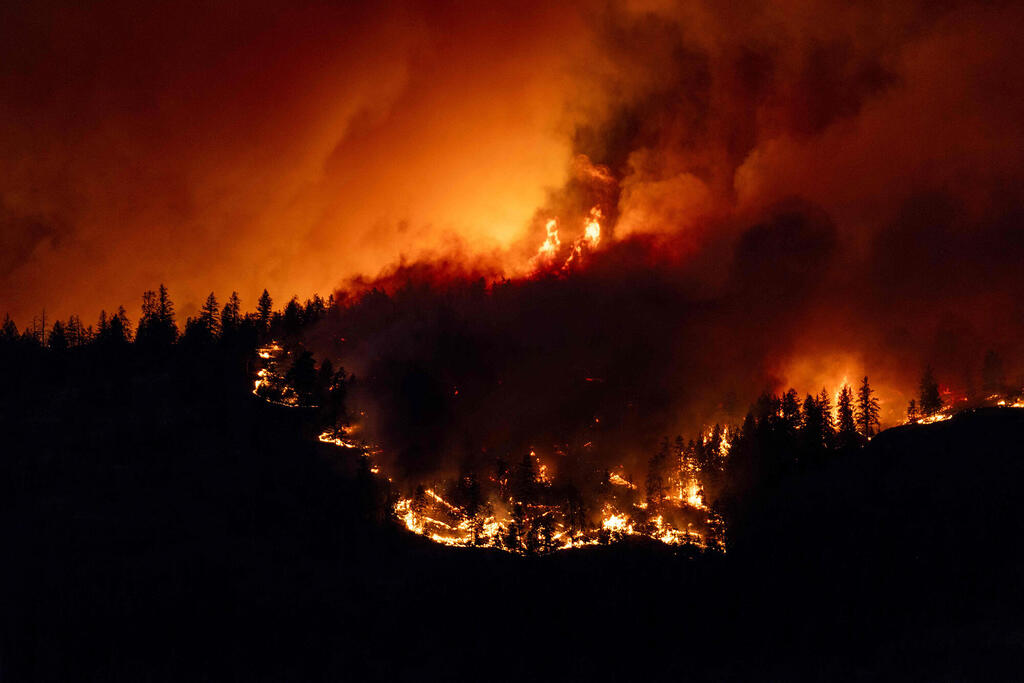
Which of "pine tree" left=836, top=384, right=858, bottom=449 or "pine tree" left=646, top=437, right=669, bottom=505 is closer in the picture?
"pine tree" left=836, top=384, right=858, bottom=449

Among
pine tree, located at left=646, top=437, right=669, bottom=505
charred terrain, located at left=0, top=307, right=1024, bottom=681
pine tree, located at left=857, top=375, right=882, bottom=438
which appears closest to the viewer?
charred terrain, located at left=0, top=307, right=1024, bottom=681

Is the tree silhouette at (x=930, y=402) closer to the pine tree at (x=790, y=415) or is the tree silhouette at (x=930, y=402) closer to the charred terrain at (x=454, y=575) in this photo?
the pine tree at (x=790, y=415)

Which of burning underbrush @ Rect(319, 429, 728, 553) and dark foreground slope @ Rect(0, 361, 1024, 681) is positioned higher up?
burning underbrush @ Rect(319, 429, 728, 553)

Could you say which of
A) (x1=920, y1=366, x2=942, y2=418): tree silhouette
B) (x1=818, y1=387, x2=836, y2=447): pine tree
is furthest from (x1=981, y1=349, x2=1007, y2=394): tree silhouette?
(x1=818, y1=387, x2=836, y2=447): pine tree

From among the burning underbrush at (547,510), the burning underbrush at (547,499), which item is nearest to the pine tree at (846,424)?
the burning underbrush at (547,499)

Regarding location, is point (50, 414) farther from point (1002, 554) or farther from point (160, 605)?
point (1002, 554)

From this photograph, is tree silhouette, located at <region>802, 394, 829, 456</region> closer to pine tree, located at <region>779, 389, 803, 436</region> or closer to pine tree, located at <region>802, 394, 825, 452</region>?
pine tree, located at <region>802, 394, 825, 452</region>

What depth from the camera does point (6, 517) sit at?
440 ft

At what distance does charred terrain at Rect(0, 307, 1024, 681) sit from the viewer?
369 feet

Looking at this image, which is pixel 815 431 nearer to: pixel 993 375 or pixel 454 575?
pixel 993 375

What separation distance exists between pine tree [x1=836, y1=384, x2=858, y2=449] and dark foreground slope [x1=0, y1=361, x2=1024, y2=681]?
20639 mm

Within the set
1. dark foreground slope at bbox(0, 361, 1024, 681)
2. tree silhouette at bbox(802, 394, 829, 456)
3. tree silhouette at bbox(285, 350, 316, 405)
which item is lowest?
dark foreground slope at bbox(0, 361, 1024, 681)

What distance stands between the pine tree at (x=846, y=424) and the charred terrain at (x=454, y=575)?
546 inches

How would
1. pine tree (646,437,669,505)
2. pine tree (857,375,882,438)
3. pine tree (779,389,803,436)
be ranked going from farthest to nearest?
pine tree (857,375,882,438)
pine tree (646,437,669,505)
pine tree (779,389,803,436)
